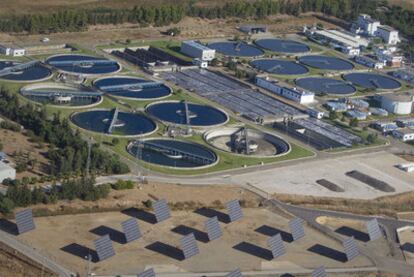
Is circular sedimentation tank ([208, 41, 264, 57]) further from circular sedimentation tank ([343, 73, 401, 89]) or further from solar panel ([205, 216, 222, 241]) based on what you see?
solar panel ([205, 216, 222, 241])

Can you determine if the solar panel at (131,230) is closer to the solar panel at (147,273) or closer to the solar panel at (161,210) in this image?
the solar panel at (161,210)

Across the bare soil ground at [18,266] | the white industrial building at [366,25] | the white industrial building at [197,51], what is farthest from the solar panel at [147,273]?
the white industrial building at [366,25]

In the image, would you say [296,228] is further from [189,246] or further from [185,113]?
[185,113]

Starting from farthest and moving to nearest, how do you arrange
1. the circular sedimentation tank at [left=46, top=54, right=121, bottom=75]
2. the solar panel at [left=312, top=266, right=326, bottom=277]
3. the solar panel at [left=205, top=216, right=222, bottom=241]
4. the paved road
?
the circular sedimentation tank at [left=46, top=54, right=121, bottom=75], the solar panel at [left=205, top=216, right=222, bottom=241], the solar panel at [left=312, top=266, right=326, bottom=277], the paved road

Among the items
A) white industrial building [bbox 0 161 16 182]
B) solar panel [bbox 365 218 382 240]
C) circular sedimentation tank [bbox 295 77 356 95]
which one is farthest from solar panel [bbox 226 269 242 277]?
circular sedimentation tank [bbox 295 77 356 95]

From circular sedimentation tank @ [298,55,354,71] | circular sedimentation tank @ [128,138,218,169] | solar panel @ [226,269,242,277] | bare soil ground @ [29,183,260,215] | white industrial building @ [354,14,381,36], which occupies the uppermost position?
white industrial building @ [354,14,381,36]
